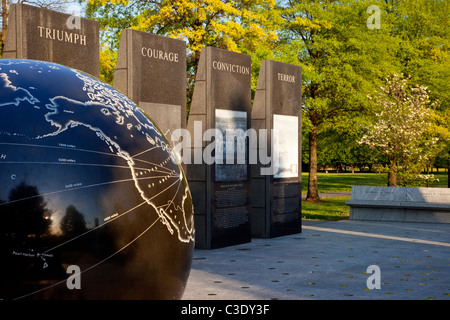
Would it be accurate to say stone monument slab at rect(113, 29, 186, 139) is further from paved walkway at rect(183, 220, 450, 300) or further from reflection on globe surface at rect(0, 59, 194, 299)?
reflection on globe surface at rect(0, 59, 194, 299)

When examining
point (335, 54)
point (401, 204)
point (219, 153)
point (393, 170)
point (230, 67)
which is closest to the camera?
point (219, 153)

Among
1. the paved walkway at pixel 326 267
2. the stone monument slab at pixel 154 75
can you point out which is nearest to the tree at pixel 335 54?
the paved walkway at pixel 326 267

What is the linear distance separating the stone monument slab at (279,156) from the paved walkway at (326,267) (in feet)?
1.84

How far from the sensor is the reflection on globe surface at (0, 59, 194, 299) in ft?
11.3

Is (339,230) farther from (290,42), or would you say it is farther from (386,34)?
(386,34)

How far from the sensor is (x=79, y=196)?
11.7 ft

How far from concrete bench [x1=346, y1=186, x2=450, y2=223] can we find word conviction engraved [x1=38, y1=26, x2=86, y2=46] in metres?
12.2

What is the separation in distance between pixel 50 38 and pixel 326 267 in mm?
6147

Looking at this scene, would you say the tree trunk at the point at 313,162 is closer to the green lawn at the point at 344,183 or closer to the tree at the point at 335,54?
the tree at the point at 335,54

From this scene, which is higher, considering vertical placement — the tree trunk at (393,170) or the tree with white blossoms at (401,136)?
the tree with white blossoms at (401,136)

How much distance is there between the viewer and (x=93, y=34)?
398 inches

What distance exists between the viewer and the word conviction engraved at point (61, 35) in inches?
364

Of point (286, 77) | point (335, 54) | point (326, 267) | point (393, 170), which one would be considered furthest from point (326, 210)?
point (326, 267)

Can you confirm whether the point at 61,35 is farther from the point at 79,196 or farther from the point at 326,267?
the point at 79,196
